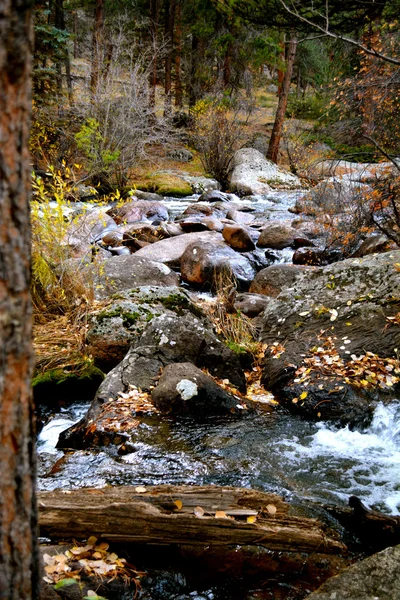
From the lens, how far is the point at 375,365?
4.92 metres

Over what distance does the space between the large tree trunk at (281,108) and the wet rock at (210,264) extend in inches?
475

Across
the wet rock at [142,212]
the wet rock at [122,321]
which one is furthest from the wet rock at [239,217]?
the wet rock at [122,321]

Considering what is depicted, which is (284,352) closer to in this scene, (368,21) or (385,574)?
(385,574)

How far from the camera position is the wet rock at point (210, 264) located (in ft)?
29.0

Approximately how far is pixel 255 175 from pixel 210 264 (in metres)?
11.0

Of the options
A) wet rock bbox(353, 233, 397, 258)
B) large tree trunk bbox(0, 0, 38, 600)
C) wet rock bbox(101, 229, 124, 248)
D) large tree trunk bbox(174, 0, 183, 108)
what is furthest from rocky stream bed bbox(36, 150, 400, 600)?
large tree trunk bbox(174, 0, 183, 108)

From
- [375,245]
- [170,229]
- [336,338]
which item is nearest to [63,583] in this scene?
[336,338]

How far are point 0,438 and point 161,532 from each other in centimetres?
158

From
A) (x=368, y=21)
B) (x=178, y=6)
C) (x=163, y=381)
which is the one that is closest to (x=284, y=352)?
(x=163, y=381)

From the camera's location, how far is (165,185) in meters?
17.3

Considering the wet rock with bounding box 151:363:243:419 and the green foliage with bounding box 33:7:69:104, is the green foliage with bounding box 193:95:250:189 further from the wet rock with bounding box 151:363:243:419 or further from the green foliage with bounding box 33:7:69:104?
the wet rock with bounding box 151:363:243:419

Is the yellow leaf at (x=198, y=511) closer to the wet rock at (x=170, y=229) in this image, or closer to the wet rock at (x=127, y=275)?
the wet rock at (x=127, y=275)

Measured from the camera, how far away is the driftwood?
2467 mm

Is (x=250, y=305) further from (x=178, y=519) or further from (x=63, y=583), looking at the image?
(x=63, y=583)
